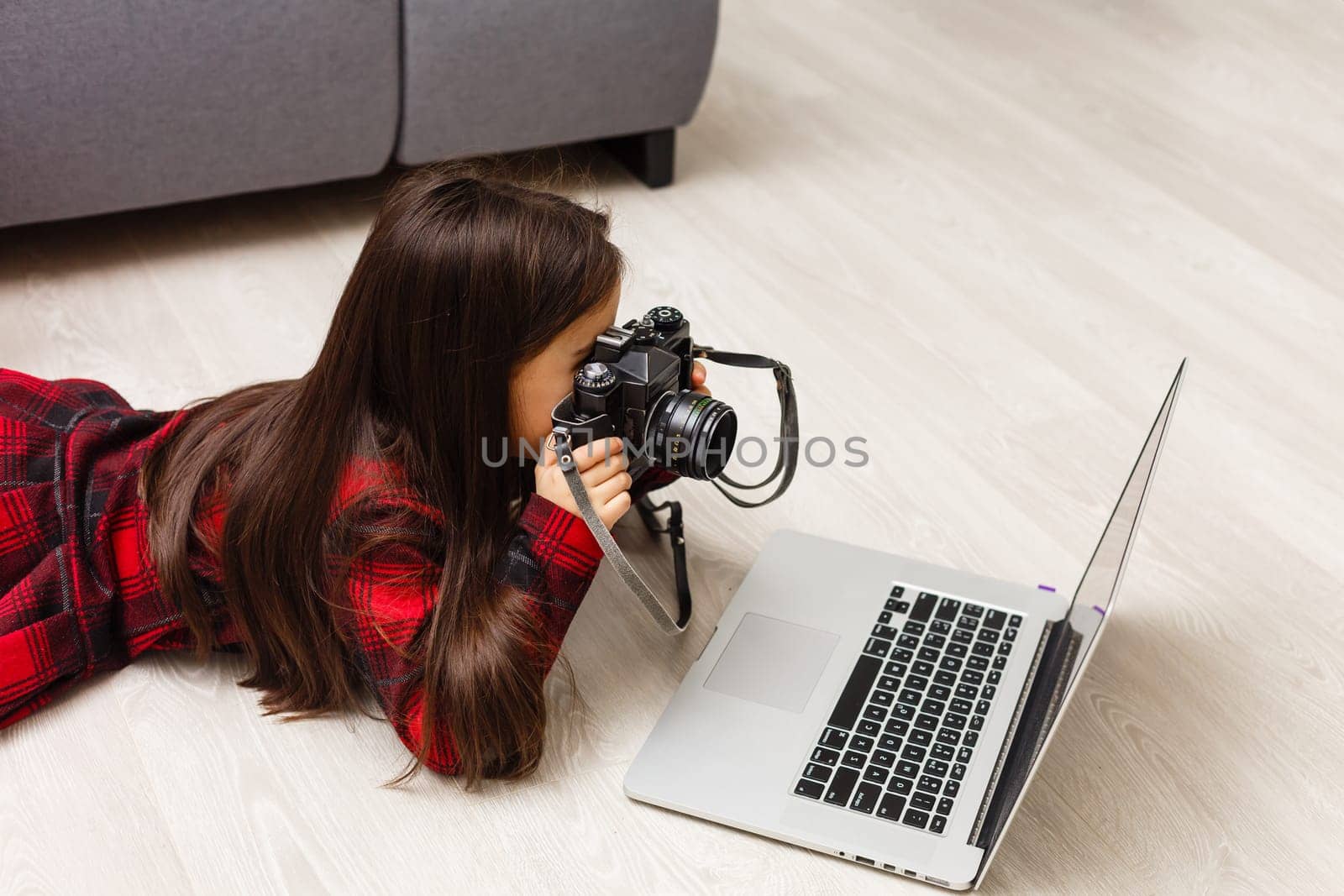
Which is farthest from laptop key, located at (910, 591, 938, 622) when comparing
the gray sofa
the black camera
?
the gray sofa

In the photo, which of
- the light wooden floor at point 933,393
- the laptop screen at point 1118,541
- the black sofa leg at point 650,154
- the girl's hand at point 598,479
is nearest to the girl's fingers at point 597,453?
Result: the girl's hand at point 598,479

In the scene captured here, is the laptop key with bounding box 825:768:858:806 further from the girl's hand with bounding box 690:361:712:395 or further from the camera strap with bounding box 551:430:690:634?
the girl's hand with bounding box 690:361:712:395

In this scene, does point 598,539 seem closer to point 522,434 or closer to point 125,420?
point 522,434

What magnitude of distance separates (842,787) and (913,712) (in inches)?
3.9

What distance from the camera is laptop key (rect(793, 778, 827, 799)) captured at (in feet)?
3.32

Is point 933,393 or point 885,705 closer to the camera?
point 885,705

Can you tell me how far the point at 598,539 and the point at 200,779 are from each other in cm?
39

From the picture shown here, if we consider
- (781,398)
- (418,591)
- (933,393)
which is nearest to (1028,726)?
(781,398)

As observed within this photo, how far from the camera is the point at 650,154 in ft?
6.53

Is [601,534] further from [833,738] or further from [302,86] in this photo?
[302,86]

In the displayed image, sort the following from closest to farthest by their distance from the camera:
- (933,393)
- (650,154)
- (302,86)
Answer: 1. (933,393)
2. (302,86)
3. (650,154)

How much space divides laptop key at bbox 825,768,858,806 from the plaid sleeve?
0.24 m

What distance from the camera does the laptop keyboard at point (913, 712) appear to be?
3.30ft

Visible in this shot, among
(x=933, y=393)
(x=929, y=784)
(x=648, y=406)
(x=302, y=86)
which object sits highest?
(x=648, y=406)
